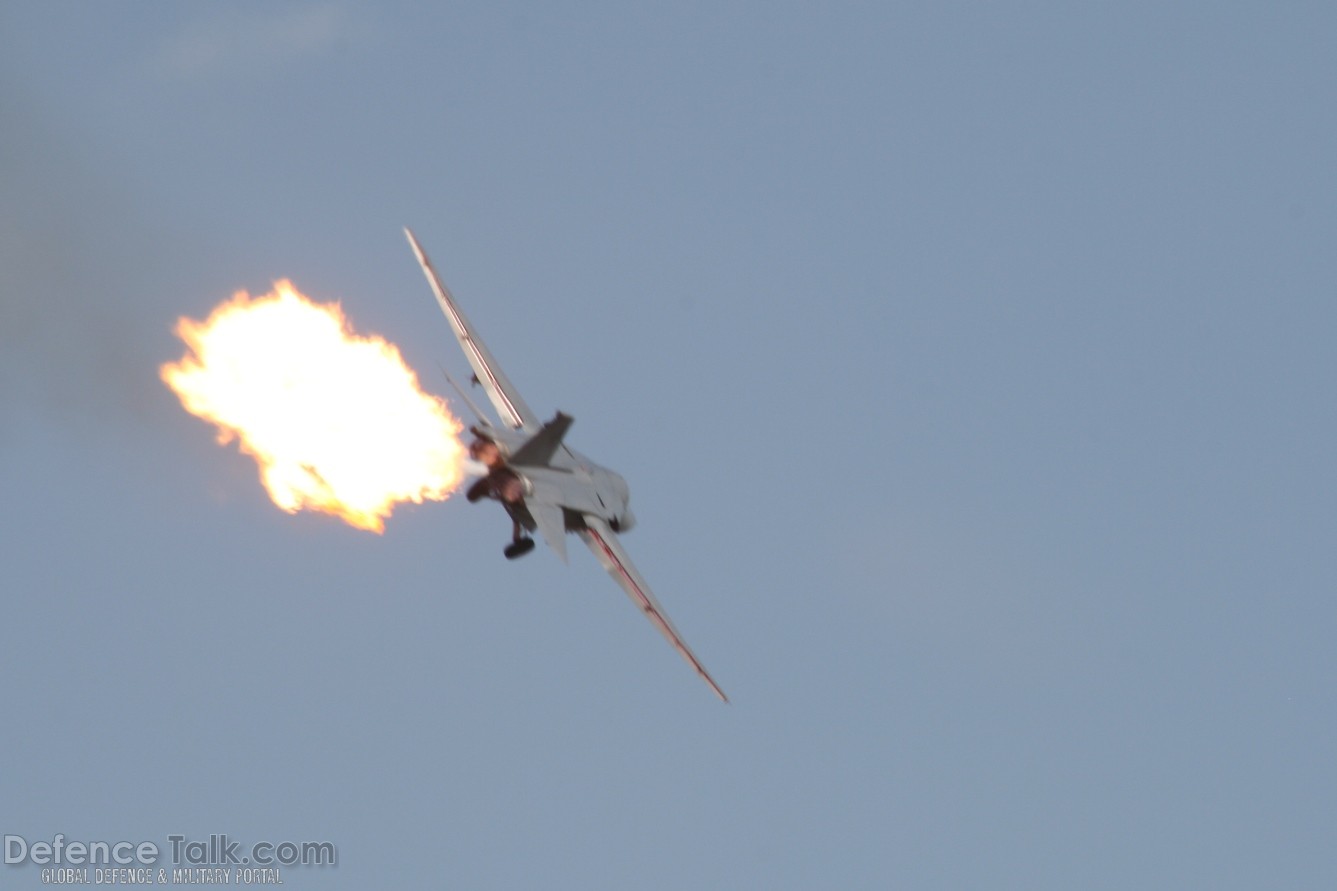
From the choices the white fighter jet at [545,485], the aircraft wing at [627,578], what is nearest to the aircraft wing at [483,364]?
the white fighter jet at [545,485]

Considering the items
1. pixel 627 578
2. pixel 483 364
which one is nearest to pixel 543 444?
pixel 627 578

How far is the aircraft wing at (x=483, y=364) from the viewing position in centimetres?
8238

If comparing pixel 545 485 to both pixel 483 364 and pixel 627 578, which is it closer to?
pixel 627 578

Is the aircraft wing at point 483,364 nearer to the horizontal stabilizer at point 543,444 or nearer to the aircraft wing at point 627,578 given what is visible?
the aircraft wing at point 627,578

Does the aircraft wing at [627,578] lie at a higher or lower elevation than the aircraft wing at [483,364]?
lower

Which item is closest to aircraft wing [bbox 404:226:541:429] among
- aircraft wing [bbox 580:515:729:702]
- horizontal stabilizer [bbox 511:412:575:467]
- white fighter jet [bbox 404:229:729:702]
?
white fighter jet [bbox 404:229:729:702]

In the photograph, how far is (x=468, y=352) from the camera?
85.4 m

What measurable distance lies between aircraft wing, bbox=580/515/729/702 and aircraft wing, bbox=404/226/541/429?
6.11 metres

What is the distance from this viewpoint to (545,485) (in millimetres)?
72938

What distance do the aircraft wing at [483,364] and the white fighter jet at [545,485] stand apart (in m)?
0.04

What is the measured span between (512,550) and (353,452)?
6.43 m

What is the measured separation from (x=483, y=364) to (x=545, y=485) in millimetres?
12962

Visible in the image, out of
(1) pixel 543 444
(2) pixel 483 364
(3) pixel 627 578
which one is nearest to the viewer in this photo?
(1) pixel 543 444

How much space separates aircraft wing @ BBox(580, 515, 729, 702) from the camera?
7712 cm
